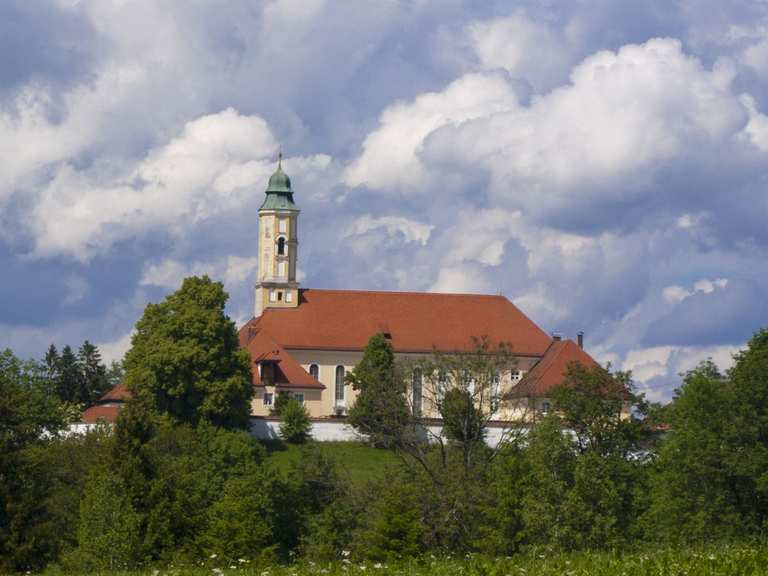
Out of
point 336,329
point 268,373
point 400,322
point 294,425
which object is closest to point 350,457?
point 294,425

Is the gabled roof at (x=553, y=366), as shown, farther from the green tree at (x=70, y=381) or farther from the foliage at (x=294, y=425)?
the green tree at (x=70, y=381)

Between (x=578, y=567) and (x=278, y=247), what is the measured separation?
84395mm

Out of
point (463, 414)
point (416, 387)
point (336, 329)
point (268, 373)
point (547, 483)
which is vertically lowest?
point (547, 483)

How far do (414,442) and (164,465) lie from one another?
9.68 m

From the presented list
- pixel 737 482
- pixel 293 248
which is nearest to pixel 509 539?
pixel 737 482

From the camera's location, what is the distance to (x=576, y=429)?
60219 mm

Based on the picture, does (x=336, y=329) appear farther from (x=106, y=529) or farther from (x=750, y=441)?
(x=106, y=529)

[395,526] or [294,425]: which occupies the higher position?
[294,425]

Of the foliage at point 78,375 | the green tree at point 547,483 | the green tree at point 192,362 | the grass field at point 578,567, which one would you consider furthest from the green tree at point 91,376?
the grass field at point 578,567

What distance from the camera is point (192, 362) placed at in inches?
2849

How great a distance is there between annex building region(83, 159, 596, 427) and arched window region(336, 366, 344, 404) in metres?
0.06

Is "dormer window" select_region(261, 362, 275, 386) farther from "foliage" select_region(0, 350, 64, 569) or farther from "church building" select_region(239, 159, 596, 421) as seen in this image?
"foliage" select_region(0, 350, 64, 569)

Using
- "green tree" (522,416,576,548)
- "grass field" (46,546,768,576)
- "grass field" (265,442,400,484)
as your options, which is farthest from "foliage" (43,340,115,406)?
"grass field" (46,546,768,576)

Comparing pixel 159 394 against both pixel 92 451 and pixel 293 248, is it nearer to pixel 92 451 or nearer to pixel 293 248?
pixel 92 451
